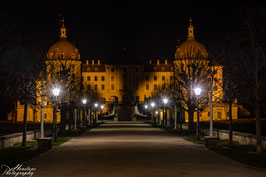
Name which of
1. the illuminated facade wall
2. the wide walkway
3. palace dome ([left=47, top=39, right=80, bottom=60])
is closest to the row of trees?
the wide walkway

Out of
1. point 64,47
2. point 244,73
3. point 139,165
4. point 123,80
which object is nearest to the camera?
point 139,165

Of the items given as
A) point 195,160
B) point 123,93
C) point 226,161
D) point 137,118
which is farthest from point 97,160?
point 123,93

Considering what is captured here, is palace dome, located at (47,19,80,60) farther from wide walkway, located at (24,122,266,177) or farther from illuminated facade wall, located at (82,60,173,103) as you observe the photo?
wide walkway, located at (24,122,266,177)

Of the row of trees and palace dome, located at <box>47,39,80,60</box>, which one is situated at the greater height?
palace dome, located at <box>47,39,80,60</box>

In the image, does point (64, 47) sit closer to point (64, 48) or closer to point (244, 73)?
point (64, 48)

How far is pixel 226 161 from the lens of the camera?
15.3 meters

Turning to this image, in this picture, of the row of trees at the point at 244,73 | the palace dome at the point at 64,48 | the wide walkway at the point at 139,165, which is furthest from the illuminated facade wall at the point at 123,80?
the wide walkway at the point at 139,165

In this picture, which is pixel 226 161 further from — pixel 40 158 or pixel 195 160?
pixel 40 158

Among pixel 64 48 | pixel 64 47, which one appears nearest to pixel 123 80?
pixel 64 47

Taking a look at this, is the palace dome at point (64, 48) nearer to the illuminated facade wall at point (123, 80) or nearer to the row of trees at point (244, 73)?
the illuminated facade wall at point (123, 80)

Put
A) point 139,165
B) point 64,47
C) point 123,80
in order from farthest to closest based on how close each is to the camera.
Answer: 1. point 123,80
2. point 64,47
3. point 139,165

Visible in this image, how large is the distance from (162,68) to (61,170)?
12205cm

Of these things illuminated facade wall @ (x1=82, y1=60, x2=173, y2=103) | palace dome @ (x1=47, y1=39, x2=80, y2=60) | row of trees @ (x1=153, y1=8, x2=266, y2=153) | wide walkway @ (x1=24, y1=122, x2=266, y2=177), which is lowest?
wide walkway @ (x1=24, y1=122, x2=266, y2=177)

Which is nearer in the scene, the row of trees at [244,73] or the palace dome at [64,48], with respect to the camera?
the row of trees at [244,73]
